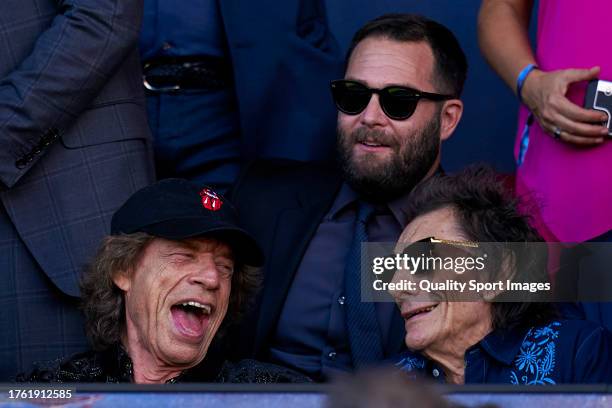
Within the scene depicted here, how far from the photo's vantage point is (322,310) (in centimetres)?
279

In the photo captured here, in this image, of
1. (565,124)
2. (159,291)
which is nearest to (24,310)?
(159,291)

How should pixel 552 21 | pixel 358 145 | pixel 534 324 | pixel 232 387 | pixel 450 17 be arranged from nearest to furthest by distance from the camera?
pixel 232 387 < pixel 534 324 < pixel 552 21 < pixel 358 145 < pixel 450 17

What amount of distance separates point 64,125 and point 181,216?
0.40 m

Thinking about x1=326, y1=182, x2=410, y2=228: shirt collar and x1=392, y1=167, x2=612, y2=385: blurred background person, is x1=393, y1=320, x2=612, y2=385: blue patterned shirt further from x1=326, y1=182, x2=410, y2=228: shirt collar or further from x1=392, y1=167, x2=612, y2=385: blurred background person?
x1=326, y1=182, x2=410, y2=228: shirt collar

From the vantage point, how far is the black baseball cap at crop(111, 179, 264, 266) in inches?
Result: 95.2

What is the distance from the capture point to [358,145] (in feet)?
9.85

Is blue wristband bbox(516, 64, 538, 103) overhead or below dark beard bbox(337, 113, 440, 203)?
overhead

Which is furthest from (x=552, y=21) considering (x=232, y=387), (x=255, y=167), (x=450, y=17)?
(x=232, y=387)

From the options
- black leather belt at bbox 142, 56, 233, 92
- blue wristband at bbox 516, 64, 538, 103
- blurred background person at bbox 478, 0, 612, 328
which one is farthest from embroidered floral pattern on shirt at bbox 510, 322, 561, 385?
black leather belt at bbox 142, 56, 233, 92

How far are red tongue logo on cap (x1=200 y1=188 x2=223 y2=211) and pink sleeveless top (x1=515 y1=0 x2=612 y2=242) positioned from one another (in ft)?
2.33

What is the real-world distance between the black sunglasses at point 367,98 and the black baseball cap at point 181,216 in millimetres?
579

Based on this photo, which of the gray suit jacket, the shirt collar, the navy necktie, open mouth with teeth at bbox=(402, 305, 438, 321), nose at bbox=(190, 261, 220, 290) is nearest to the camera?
open mouth with teeth at bbox=(402, 305, 438, 321)

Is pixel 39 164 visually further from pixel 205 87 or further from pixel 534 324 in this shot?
pixel 534 324

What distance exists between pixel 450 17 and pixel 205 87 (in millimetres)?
1029
